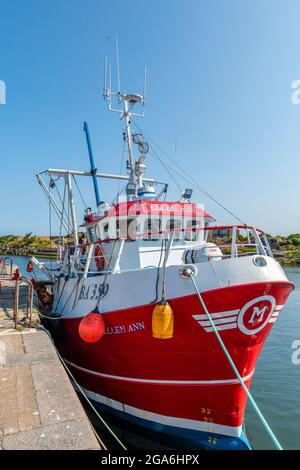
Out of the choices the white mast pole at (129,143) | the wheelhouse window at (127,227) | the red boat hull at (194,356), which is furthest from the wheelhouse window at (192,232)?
the red boat hull at (194,356)

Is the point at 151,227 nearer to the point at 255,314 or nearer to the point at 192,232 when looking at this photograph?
the point at 192,232

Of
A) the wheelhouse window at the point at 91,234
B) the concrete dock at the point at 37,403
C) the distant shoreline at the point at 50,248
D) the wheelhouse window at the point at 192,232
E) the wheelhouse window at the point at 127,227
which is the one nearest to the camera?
the concrete dock at the point at 37,403

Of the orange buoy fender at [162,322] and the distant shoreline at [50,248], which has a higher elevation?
the orange buoy fender at [162,322]

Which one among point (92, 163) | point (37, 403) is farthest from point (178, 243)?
point (92, 163)

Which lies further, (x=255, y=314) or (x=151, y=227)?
(x=151, y=227)

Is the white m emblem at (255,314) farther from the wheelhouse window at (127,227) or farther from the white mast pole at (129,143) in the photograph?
the white mast pole at (129,143)

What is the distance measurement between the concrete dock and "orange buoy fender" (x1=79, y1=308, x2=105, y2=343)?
0.72 meters

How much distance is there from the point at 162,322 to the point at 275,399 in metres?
5.20

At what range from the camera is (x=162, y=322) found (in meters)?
5.21

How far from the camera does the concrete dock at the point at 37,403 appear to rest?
377 centimetres

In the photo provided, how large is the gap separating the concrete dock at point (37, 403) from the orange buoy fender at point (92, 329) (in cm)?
72

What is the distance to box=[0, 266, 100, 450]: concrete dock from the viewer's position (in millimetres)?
3771

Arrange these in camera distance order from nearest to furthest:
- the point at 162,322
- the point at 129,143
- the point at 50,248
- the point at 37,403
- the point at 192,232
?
the point at 37,403 → the point at 162,322 → the point at 192,232 → the point at 129,143 → the point at 50,248
